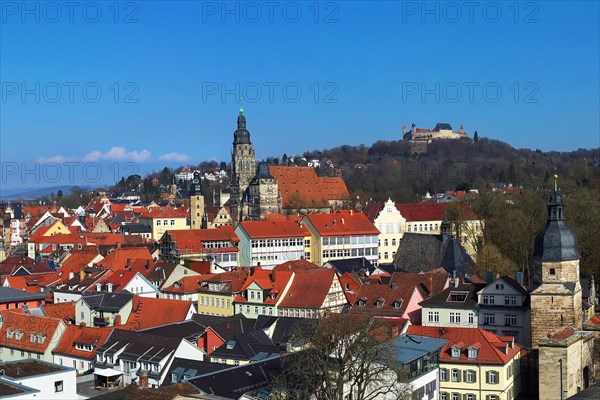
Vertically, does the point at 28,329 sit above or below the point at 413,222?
below

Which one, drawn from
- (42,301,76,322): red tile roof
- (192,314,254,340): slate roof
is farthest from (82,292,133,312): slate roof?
(192,314,254,340): slate roof

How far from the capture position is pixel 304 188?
328ft

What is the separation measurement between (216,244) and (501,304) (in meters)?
33.5

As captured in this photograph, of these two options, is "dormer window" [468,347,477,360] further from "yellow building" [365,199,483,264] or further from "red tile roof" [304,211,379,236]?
"red tile roof" [304,211,379,236]

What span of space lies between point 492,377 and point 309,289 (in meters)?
16.4

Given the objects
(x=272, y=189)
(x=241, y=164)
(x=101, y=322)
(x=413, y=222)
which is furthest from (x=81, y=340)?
(x=241, y=164)

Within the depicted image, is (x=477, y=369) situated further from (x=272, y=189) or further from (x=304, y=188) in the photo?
(x=304, y=188)

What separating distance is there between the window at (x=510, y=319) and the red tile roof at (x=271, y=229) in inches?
1249

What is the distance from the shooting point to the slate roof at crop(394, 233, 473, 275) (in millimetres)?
60750

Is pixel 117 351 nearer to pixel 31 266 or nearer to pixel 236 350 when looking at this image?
pixel 236 350

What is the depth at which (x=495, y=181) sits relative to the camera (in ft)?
525

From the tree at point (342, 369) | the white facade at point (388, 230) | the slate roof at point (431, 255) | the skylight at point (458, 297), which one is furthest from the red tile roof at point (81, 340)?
the white facade at point (388, 230)

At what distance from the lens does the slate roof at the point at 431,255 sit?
199 ft

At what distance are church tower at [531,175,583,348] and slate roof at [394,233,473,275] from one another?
1891 cm
